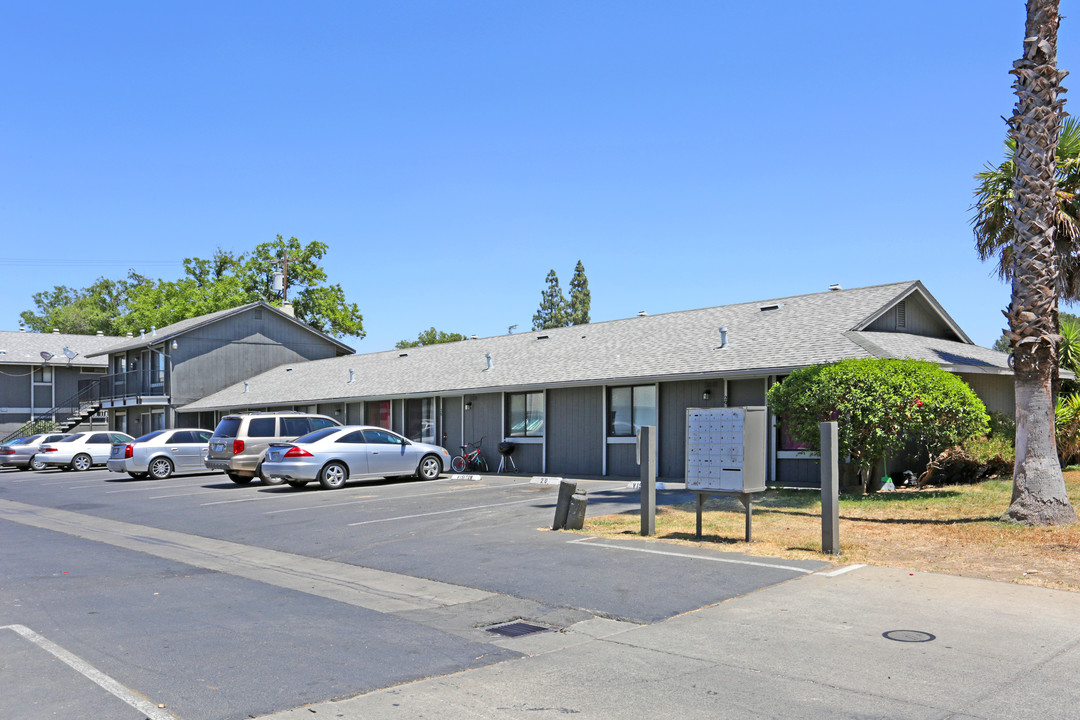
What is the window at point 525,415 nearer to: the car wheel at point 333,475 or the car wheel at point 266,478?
the car wheel at point 333,475

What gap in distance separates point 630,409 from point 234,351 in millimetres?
26853

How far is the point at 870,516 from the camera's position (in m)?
12.9

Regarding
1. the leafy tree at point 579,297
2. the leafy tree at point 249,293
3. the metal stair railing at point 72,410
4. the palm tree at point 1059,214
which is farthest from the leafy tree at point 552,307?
the palm tree at point 1059,214

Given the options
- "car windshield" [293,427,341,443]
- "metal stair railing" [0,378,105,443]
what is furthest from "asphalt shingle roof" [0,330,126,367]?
"car windshield" [293,427,341,443]

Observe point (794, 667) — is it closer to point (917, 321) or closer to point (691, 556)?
point (691, 556)

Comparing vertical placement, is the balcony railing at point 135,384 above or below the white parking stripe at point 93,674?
above

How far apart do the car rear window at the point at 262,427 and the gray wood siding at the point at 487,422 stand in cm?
599

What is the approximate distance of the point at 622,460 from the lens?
21.8m

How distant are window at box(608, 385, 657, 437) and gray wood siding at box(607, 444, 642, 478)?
334 mm

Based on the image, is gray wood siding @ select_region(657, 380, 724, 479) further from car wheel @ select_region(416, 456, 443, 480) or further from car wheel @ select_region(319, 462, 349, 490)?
car wheel @ select_region(319, 462, 349, 490)

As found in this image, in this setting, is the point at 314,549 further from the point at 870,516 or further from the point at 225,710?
the point at 870,516

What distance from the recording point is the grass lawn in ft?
30.3

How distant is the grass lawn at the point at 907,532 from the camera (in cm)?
923

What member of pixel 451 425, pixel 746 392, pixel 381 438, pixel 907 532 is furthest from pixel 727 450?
pixel 451 425
